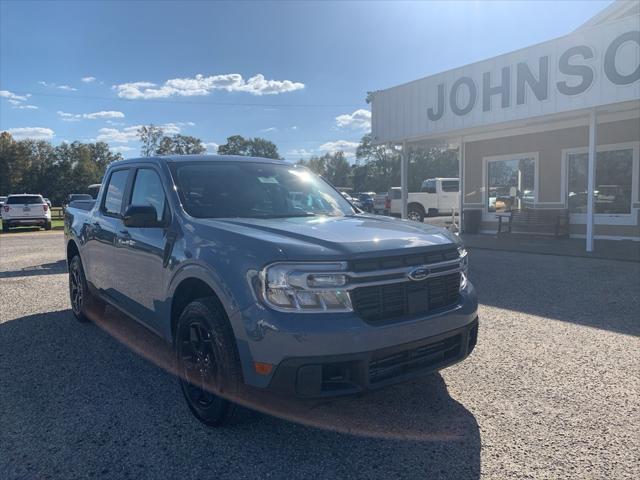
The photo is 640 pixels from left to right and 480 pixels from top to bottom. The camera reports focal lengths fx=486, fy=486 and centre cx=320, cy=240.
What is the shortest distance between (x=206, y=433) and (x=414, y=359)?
4.59ft

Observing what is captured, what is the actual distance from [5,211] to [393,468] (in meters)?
24.2

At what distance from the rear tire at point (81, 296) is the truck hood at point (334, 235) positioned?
2.84m

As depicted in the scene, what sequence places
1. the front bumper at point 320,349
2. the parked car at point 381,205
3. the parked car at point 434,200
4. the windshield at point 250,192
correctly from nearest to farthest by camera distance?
the front bumper at point 320,349 → the windshield at point 250,192 → the parked car at point 434,200 → the parked car at point 381,205

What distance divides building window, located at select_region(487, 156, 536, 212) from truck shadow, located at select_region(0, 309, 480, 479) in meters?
12.6

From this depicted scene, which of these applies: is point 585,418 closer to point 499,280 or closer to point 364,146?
point 499,280

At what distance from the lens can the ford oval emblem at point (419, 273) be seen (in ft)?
9.61

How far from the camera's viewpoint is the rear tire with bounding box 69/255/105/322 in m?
5.46

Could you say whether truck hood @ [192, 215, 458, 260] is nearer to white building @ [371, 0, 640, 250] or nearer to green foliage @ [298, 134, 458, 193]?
white building @ [371, 0, 640, 250]

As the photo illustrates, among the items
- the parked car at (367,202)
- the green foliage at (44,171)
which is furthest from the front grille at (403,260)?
the green foliage at (44,171)

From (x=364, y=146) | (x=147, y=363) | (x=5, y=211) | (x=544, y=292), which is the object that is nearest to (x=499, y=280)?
(x=544, y=292)

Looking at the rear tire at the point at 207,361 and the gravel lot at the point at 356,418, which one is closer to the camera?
the gravel lot at the point at 356,418

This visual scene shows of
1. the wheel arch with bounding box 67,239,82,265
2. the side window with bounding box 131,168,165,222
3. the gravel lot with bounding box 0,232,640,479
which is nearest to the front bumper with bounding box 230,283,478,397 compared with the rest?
the gravel lot with bounding box 0,232,640,479

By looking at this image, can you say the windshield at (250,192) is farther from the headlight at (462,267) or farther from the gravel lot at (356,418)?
the gravel lot at (356,418)

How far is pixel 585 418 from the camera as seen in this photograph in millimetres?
3197
